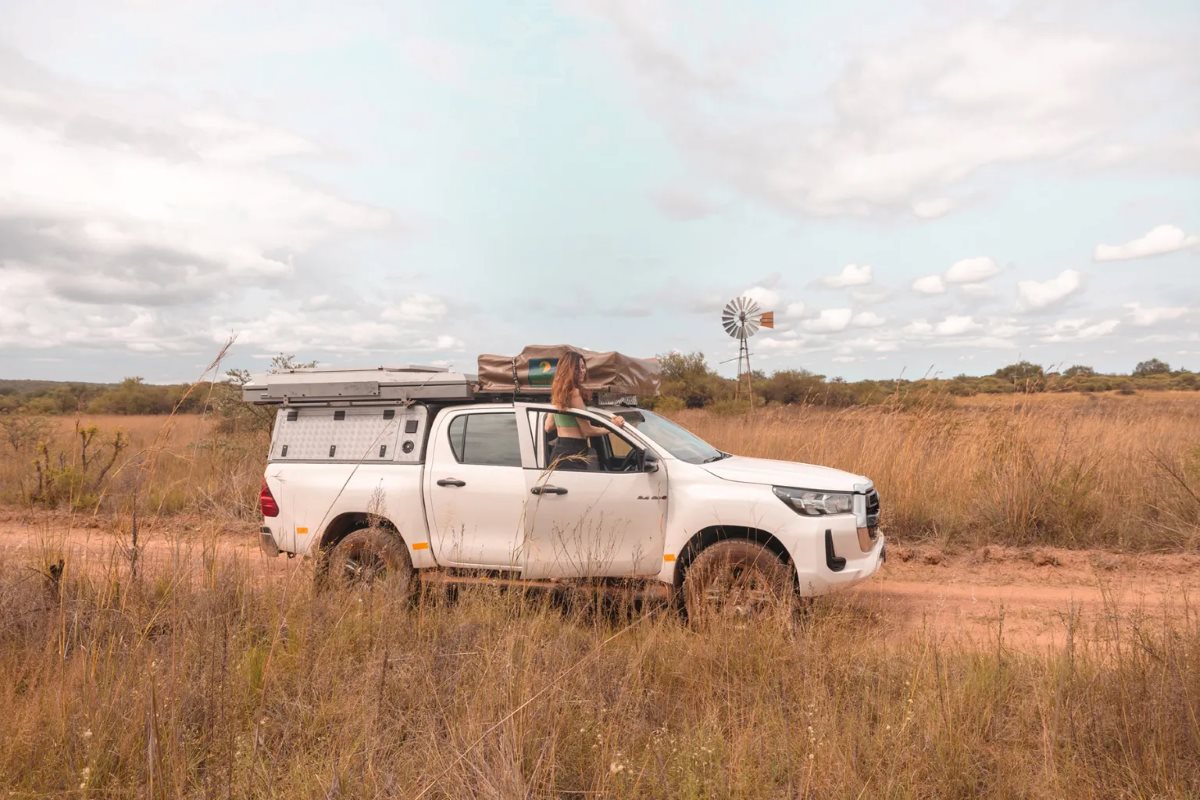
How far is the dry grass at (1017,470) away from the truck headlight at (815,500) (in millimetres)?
3686

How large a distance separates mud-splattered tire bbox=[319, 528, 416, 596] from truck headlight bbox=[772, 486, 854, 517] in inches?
120

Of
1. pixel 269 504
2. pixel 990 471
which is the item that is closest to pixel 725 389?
pixel 990 471

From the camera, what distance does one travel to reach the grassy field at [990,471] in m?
8.70

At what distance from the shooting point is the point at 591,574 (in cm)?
565

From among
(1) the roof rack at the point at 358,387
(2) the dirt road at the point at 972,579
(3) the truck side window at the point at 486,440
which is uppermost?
(1) the roof rack at the point at 358,387

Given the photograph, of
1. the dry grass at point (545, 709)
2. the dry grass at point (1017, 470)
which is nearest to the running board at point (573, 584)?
the dry grass at point (545, 709)

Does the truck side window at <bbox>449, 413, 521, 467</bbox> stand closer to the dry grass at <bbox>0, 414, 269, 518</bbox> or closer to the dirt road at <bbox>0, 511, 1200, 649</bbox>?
the dirt road at <bbox>0, 511, 1200, 649</bbox>

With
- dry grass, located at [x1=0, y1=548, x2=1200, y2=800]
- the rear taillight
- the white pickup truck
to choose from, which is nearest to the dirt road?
the rear taillight

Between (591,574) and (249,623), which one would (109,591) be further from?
(591,574)

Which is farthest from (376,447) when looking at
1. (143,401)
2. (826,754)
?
(143,401)

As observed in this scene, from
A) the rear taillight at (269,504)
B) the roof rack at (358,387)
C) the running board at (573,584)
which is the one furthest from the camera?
the rear taillight at (269,504)

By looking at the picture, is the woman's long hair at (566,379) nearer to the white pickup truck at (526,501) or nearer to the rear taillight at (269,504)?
the white pickup truck at (526,501)

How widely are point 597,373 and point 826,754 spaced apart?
3814 millimetres

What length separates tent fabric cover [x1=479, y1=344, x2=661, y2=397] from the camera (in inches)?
254
